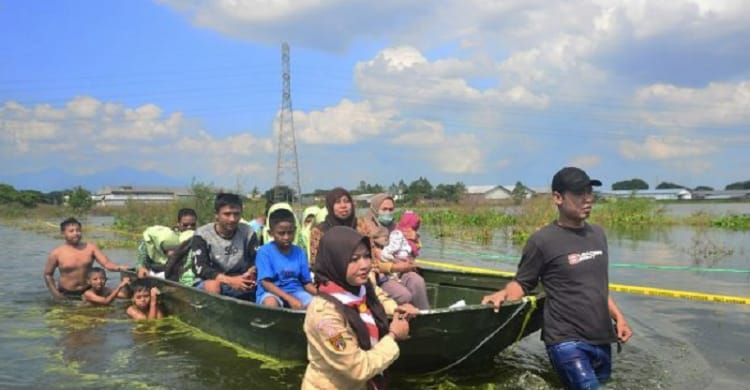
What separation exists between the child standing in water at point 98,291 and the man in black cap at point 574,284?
6.90m

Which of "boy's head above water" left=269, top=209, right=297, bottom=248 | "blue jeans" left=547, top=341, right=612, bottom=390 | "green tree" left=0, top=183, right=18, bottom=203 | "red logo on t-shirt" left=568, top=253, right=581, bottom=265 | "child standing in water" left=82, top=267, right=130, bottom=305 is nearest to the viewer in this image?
"blue jeans" left=547, top=341, right=612, bottom=390

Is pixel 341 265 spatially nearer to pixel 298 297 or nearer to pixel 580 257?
pixel 580 257

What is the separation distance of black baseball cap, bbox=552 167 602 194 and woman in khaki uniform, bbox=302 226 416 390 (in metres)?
1.38

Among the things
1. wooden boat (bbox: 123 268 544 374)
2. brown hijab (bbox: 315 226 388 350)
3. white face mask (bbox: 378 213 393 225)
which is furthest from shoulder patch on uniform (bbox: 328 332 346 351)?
white face mask (bbox: 378 213 393 225)

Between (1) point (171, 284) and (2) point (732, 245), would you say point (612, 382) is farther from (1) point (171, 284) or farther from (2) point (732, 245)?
(2) point (732, 245)

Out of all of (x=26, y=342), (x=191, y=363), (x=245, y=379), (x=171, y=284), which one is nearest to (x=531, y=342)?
(x=245, y=379)

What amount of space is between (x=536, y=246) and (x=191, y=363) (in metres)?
4.11

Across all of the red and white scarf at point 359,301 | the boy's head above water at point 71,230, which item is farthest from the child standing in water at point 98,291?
the red and white scarf at point 359,301

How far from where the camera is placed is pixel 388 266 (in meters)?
6.04

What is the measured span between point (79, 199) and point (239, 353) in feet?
109

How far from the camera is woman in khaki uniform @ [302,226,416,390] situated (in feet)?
8.95

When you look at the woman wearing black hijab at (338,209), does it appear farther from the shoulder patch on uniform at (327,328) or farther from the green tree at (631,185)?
the green tree at (631,185)

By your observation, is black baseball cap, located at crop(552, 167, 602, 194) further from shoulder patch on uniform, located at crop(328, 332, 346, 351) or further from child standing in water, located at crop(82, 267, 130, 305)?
child standing in water, located at crop(82, 267, 130, 305)

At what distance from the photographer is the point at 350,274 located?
283 cm
